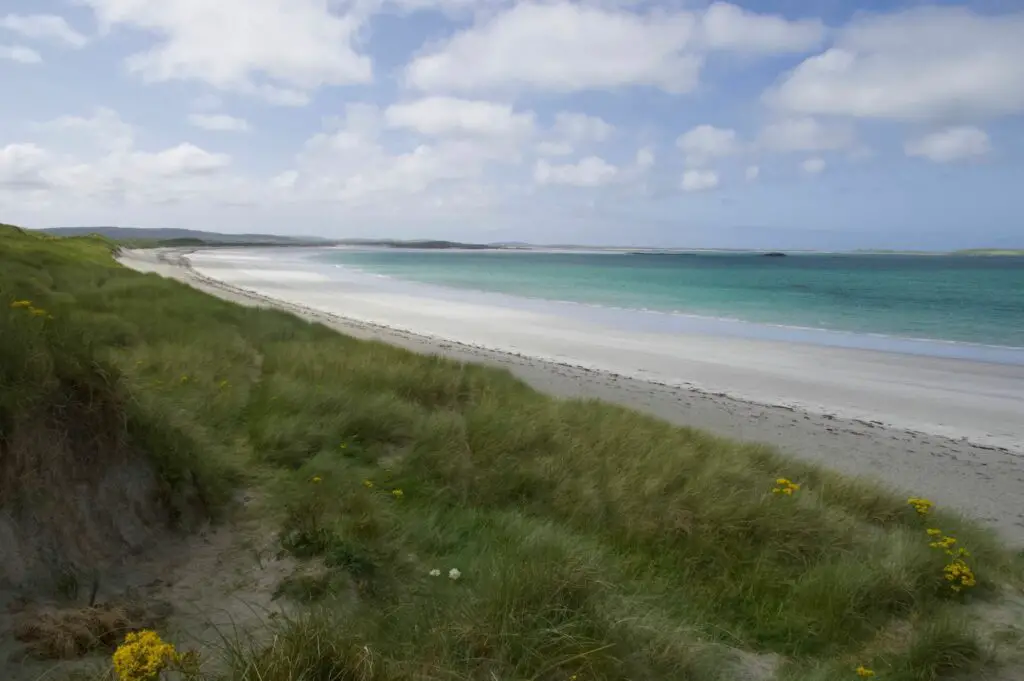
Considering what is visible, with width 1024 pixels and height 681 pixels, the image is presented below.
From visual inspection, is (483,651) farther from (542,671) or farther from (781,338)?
(781,338)

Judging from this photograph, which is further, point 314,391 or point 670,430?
point 670,430

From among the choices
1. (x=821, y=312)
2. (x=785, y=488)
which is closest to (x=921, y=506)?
(x=785, y=488)

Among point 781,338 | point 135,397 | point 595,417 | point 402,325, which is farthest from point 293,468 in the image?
point 781,338

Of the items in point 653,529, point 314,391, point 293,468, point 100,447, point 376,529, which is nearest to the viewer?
point 100,447

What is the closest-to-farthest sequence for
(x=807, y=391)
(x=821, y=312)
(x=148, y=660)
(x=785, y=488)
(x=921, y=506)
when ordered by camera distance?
(x=148, y=660)
(x=921, y=506)
(x=785, y=488)
(x=807, y=391)
(x=821, y=312)

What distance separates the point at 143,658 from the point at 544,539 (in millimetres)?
2831

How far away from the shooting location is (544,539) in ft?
Answer: 17.0

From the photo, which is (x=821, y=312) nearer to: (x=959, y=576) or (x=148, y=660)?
(x=959, y=576)

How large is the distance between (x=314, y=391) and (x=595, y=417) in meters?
3.87

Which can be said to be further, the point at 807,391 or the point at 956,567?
the point at 807,391

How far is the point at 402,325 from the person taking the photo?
26969mm

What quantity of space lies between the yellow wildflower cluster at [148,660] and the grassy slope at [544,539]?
0.30 meters

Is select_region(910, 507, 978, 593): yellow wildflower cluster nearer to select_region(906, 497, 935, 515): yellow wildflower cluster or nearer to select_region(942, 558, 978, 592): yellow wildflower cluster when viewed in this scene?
select_region(942, 558, 978, 592): yellow wildflower cluster

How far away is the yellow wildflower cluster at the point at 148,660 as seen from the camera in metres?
2.96
